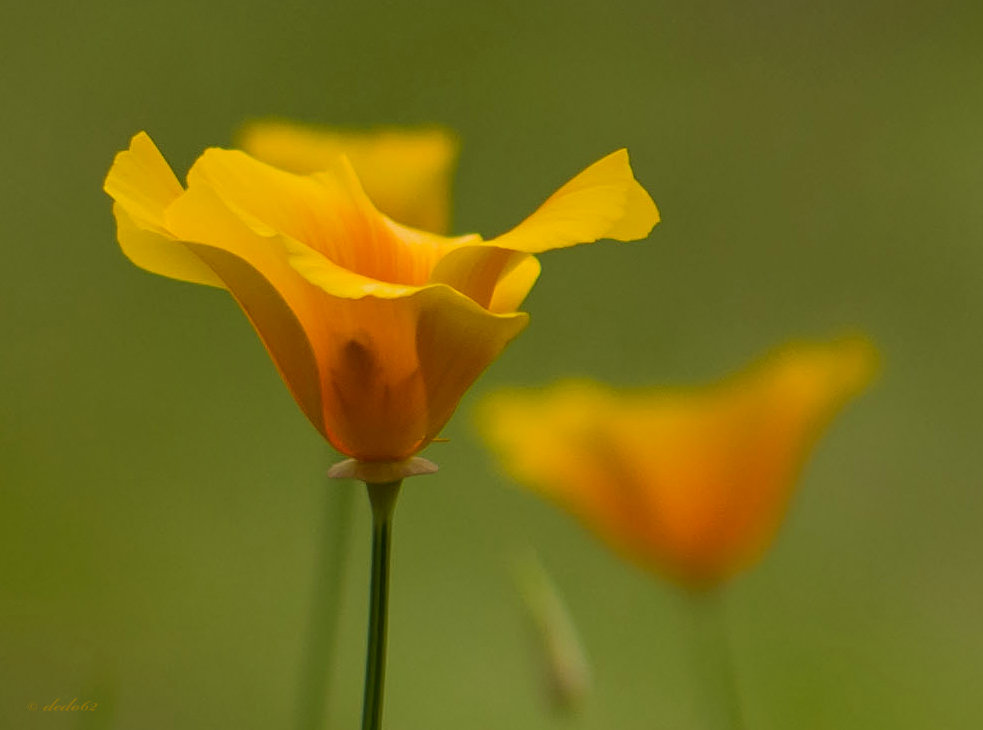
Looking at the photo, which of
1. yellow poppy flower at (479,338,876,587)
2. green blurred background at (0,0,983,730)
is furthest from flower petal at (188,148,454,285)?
green blurred background at (0,0,983,730)

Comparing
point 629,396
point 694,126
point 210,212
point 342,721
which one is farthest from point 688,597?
point 694,126

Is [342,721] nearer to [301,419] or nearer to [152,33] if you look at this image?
[301,419]

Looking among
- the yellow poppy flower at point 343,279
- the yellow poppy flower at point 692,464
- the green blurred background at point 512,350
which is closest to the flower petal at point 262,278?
the yellow poppy flower at point 343,279

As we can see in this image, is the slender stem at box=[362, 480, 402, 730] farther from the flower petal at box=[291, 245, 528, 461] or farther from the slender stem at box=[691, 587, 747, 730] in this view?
the slender stem at box=[691, 587, 747, 730]

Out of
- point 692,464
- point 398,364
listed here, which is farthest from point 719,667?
point 398,364

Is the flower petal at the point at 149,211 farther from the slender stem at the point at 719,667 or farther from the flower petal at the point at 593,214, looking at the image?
the slender stem at the point at 719,667

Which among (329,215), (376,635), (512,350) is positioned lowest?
(376,635)

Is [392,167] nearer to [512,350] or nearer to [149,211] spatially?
[149,211]

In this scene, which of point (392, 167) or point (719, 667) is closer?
point (392, 167)
